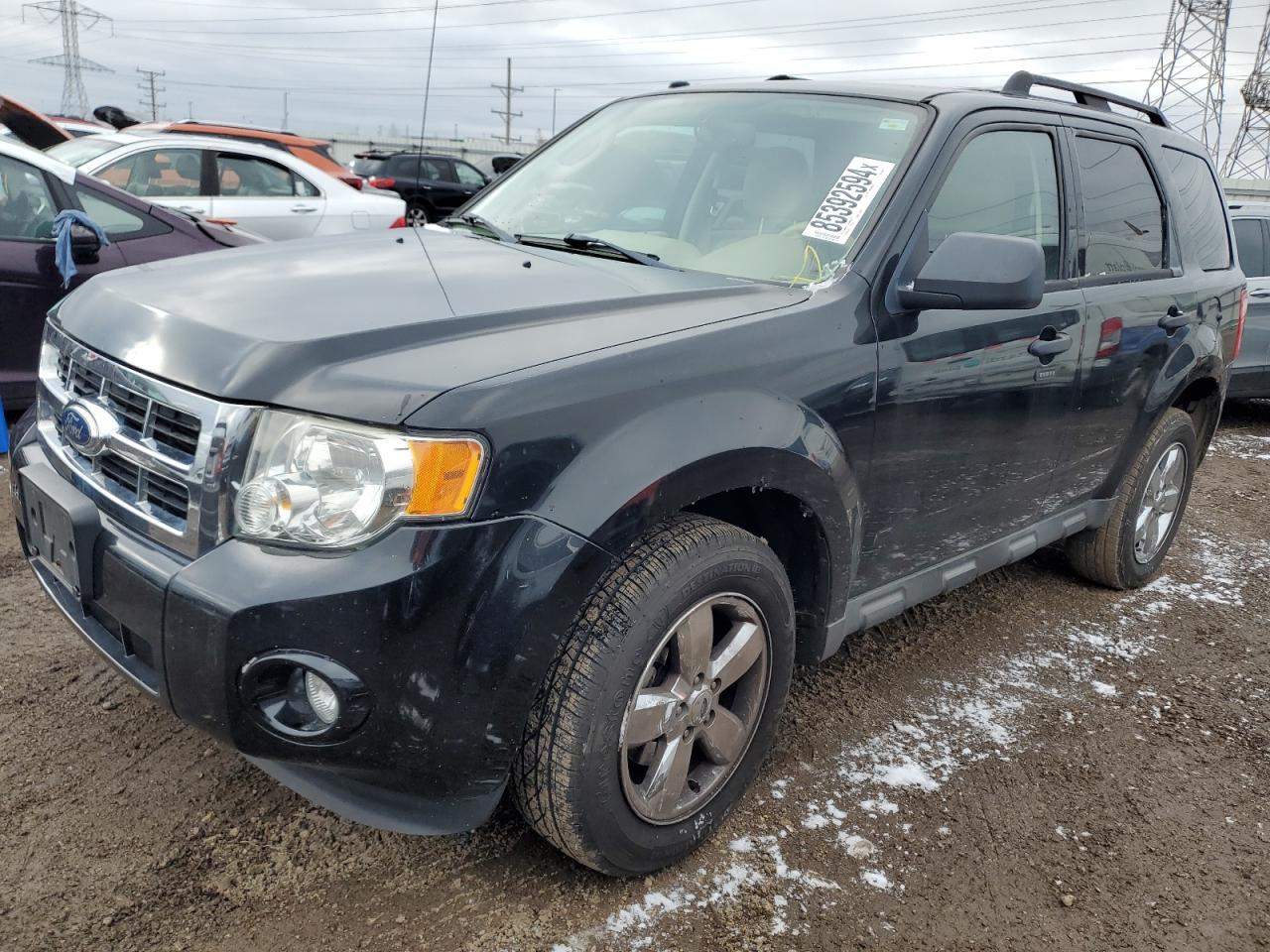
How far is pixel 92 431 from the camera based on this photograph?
206 centimetres

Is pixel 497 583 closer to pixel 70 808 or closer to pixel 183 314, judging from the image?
pixel 183 314

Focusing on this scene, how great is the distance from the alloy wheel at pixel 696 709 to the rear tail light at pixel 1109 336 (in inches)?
67.7

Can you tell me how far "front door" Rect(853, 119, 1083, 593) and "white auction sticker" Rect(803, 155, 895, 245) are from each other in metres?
0.14

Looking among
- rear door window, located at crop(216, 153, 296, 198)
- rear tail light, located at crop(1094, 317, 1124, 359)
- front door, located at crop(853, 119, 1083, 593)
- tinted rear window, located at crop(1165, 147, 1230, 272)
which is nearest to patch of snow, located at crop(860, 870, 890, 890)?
front door, located at crop(853, 119, 1083, 593)

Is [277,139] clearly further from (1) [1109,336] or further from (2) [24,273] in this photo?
(1) [1109,336]

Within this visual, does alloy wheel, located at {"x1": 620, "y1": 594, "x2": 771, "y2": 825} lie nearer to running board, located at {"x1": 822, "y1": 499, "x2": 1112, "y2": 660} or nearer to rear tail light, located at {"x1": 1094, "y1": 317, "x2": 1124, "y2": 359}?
running board, located at {"x1": 822, "y1": 499, "x2": 1112, "y2": 660}

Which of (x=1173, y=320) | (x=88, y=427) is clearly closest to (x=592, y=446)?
(x=88, y=427)

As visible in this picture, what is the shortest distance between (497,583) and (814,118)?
182cm

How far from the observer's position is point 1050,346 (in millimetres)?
3031

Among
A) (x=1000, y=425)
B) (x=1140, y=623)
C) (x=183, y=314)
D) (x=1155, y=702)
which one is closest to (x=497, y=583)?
(x=183, y=314)

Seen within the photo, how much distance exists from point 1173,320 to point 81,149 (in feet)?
26.2

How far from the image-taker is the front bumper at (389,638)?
1723mm

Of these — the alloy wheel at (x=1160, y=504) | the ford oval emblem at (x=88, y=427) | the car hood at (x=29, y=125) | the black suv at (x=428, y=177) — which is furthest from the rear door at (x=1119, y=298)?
the black suv at (x=428, y=177)

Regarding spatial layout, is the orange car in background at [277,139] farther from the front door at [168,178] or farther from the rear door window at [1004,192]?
the rear door window at [1004,192]
